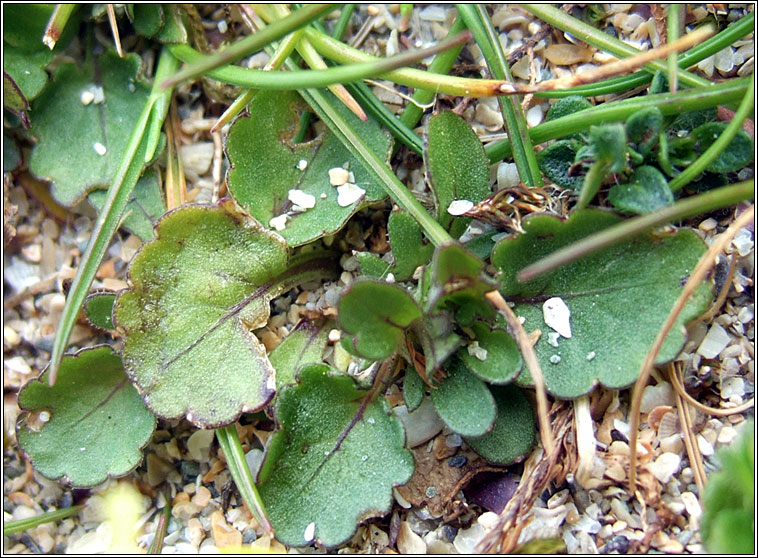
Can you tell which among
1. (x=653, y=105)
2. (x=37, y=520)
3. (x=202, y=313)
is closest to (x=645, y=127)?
(x=653, y=105)

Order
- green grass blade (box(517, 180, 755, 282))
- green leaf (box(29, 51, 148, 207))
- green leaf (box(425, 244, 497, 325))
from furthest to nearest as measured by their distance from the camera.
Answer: green leaf (box(29, 51, 148, 207)) → green leaf (box(425, 244, 497, 325)) → green grass blade (box(517, 180, 755, 282))

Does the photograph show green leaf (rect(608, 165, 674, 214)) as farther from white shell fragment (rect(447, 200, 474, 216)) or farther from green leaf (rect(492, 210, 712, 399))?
white shell fragment (rect(447, 200, 474, 216))

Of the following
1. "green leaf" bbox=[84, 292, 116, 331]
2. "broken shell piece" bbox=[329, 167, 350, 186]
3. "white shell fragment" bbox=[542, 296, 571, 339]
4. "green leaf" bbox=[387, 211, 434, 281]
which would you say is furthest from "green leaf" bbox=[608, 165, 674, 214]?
"green leaf" bbox=[84, 292, 116, 331]

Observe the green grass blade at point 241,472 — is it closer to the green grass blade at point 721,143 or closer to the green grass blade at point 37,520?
the green grass blade at point 37,520

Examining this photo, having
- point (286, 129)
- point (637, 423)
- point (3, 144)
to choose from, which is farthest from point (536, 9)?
point (3, 144)

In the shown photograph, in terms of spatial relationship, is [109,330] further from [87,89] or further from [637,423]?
[637,423]

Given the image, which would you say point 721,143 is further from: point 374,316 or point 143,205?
point 143,205
